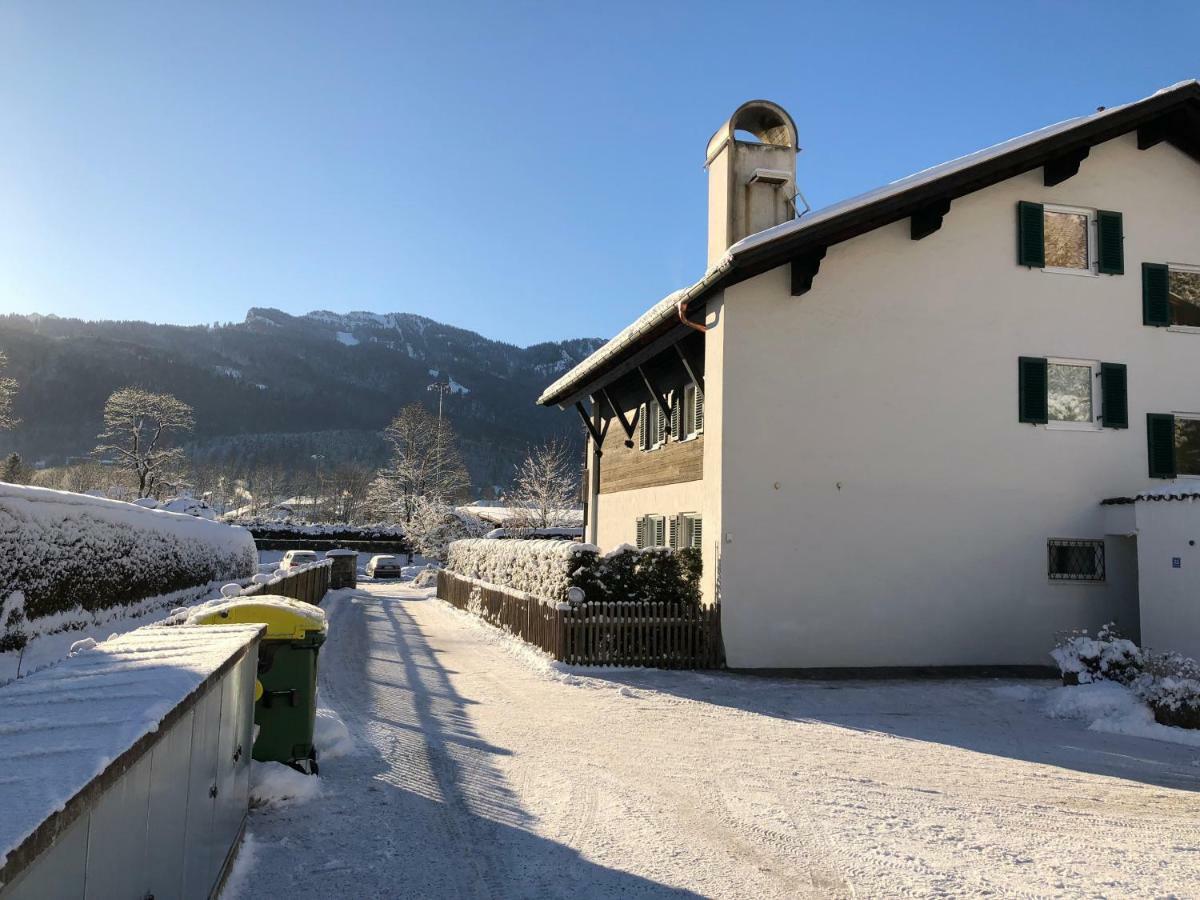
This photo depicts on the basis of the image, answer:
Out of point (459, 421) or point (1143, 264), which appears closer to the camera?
point (1143, 264)

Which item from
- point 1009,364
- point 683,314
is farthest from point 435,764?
point 1009,364

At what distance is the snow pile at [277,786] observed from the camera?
22.0 feet

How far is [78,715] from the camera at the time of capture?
2.99 metres

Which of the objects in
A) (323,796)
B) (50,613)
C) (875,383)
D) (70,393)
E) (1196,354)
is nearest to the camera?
(323,796)

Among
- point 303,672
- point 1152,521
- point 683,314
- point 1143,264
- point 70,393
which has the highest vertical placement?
point 70,393

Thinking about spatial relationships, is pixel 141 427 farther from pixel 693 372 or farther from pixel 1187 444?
pixel 1187 444

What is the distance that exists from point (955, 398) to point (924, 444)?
104 centimetres

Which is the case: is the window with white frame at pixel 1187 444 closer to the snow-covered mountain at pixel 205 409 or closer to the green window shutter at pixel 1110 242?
the green window shutter at pixel 1110 242

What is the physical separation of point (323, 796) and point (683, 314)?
11.0m

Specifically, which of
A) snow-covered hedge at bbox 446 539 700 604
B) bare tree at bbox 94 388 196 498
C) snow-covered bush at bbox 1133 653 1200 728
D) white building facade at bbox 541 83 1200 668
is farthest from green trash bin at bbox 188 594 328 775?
bare tree at bbox 94 388 196 498

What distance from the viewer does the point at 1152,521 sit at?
14.6 meters

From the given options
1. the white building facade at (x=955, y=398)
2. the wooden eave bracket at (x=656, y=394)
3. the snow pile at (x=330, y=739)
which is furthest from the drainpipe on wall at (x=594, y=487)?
the snow pile at (x=330, y=739)

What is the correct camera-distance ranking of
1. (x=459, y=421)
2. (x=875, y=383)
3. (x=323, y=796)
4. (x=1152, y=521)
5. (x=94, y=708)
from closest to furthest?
(x=94, y=708) < (x=323, y=796) < (x=1152, y=521) < (x=875, y=383) < (x=459, y=421)

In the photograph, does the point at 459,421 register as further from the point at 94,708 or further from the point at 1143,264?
the point at 94,708
